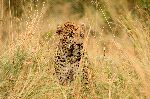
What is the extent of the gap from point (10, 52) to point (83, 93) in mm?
844

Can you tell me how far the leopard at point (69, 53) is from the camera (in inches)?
186

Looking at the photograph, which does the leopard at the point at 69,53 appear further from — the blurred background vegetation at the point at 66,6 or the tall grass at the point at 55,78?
the blurred background vegetation at the point at 66,6

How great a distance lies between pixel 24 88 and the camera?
4207mm

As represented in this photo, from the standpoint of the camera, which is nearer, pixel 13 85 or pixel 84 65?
pixel 13 85

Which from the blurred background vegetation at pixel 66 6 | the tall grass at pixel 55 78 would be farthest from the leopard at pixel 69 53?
the blurred background vegetation at pixel 66 6

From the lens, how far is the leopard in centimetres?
472

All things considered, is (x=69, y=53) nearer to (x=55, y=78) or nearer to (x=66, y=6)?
(x=55, y=78)

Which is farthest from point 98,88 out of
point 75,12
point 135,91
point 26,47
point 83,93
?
point 75,12

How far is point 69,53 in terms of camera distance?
15.6 feet

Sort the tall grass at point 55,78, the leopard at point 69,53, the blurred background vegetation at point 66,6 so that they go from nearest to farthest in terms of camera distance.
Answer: the tall grass at point 55,78, the leopard at point 69,53, the blurred background vegetation at point 66,6

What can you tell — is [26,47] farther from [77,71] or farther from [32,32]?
[77,71]

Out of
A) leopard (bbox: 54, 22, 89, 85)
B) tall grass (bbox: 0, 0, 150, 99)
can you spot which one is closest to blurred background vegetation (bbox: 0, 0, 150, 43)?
tall grass (bbox: 0, 0, 150, 99)

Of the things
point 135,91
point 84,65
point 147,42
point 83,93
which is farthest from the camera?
point 147,42

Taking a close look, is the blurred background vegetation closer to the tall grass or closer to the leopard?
the tall grass
